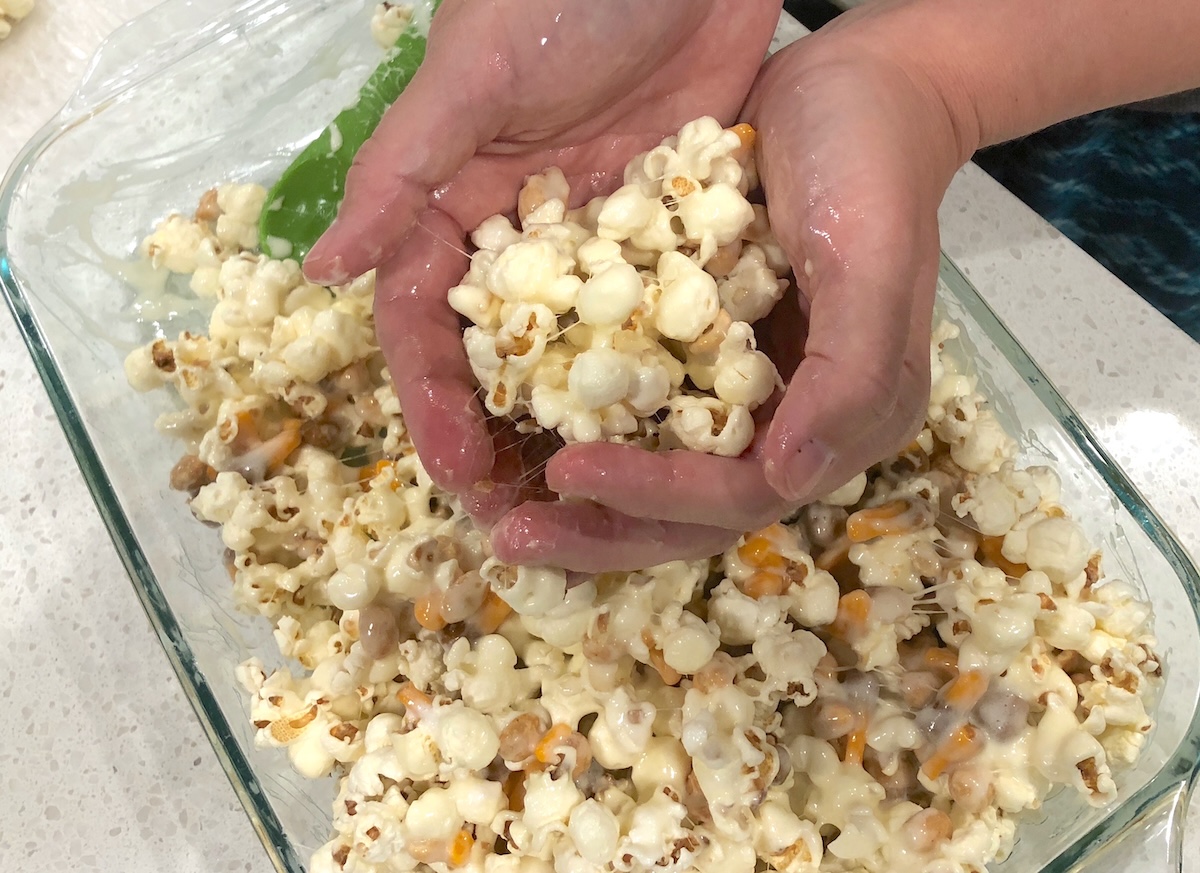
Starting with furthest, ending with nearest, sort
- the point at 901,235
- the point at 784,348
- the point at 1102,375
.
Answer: the point at 1102,375 → the point at 784,348 → the point at 901,235

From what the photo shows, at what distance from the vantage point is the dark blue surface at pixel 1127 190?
92 centimetres

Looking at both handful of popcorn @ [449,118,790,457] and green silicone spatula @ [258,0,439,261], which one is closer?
handful of popcorn @ [449,118,790,457]

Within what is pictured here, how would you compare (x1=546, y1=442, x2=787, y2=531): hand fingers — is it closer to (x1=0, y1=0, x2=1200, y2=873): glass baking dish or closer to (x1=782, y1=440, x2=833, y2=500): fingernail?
(x1=782, y1=440, x2=833, y2=500): fingernail

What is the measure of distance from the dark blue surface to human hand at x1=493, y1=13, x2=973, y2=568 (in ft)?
1.41

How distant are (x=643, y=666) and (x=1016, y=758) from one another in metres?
0.26

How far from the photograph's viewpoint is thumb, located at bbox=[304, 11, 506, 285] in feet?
1.73

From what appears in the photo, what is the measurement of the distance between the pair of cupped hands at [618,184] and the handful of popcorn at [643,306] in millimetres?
27

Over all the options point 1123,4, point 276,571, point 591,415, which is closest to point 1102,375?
point 1123,4

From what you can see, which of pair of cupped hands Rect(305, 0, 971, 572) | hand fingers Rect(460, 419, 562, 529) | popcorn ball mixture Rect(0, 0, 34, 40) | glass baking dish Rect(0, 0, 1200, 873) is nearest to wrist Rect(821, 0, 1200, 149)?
pair of cupped hands Rect(305, 0, 971, 572)

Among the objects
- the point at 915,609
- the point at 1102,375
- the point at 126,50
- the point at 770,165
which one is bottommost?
the point at 1102,375

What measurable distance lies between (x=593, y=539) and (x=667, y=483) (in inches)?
2.4

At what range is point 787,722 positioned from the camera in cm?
64

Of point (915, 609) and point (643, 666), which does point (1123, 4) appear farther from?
point (643, 666)

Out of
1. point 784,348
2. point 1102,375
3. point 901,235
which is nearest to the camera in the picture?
point 901,235
